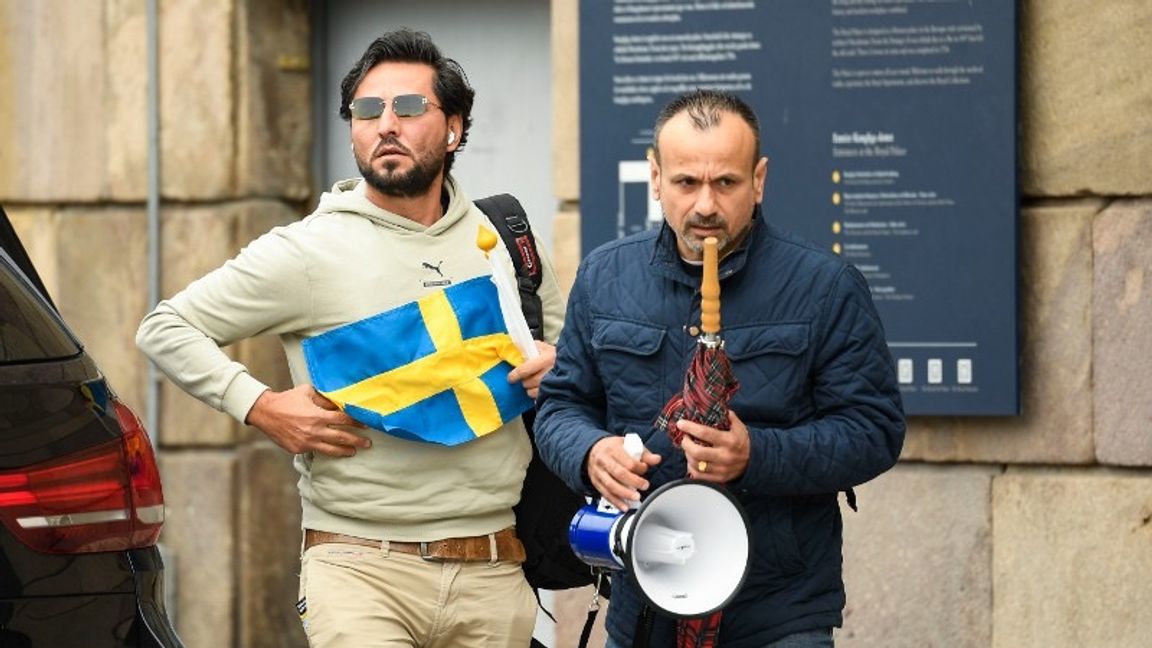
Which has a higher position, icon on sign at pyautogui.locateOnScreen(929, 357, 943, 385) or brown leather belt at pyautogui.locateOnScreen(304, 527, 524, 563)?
icon on sign at pyautogui.locateOnScreen(929, 357, 943, 385)

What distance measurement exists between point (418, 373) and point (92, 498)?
96cm

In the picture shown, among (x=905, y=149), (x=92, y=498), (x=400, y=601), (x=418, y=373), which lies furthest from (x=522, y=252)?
(x=905, y=149)

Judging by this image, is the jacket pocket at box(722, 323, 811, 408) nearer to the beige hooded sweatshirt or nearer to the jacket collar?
the jacket collar

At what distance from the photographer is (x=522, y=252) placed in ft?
Result: 17.3

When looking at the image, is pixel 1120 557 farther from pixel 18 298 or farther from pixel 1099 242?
pixel 18 298

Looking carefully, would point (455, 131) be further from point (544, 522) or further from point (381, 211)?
point (544, 522)

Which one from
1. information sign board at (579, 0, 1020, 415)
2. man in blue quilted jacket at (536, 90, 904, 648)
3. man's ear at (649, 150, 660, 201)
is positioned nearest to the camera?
man in blue quilted jacket at (536, 90, 904, 648)

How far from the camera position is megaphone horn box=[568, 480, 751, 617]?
4.08 metres

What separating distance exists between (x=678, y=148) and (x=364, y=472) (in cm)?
119

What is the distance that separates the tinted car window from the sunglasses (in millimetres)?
1014

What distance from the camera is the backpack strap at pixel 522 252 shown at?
5250mm

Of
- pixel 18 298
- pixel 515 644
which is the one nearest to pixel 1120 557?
pixel 515 644

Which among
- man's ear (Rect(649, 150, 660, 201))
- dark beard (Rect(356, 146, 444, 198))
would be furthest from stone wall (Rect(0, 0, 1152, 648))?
man's ear (Rect(649, 150, 660, 201))

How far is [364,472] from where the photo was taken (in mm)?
5023
